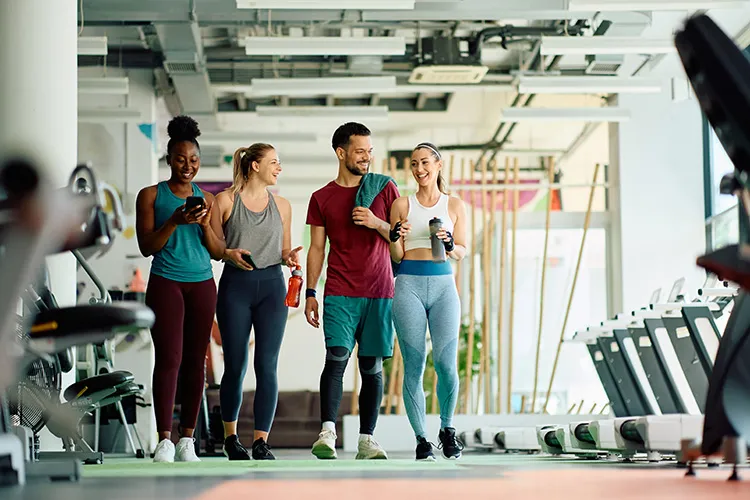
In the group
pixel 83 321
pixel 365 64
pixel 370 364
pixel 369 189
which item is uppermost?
pixel 365 64

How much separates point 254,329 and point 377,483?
184 centimetres

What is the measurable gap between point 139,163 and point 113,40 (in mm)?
1189

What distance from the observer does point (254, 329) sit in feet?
15.1

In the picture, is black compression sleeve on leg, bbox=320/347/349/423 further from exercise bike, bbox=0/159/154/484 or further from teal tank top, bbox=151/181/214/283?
exercise bike, bbox=0/159/154/484

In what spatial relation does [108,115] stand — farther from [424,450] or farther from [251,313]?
[424,450]

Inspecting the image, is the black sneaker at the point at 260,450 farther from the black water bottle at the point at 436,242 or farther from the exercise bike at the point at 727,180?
the exercise bike at the point at 727,180

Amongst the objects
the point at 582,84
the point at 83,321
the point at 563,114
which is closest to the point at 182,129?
the point at 83,321

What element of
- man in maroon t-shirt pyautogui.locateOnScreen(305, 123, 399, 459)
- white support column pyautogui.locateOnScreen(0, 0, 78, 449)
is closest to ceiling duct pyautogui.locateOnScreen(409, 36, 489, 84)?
white support column pyautogui.locateOnScreen(0, 0, 78, 449)

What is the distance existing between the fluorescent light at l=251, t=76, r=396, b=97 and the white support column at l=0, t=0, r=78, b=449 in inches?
141

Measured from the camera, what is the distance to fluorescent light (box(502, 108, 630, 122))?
9531 mm

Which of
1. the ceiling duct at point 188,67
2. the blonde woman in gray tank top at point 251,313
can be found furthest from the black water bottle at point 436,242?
the ceiling duct at point 188,67

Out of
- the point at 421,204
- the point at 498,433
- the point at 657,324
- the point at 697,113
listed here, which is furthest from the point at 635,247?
the point at 421,204

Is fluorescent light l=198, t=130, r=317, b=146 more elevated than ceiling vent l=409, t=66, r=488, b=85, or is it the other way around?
ceiling vent l=409, t=66, r=488, b=85

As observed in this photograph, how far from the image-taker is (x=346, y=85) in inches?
347
